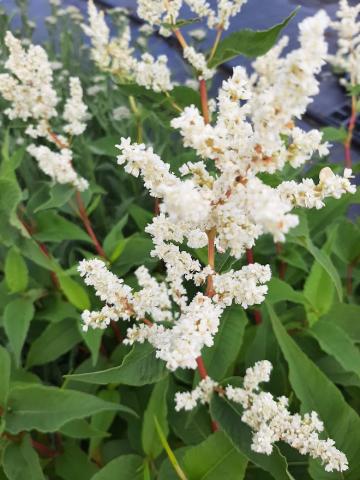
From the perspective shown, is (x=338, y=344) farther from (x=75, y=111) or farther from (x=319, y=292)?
(x=75, y=111)

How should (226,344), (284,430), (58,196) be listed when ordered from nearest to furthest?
(284,430) < (226,344) < (58,196)

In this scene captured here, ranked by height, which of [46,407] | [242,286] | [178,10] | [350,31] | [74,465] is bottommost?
[74,465]

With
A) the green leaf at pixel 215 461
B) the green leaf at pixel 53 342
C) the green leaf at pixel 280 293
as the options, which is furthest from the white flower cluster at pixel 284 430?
the green leaf at pixel 53 342

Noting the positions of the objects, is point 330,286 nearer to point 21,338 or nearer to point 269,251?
point 269,251

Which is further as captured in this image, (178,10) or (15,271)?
(15,271)

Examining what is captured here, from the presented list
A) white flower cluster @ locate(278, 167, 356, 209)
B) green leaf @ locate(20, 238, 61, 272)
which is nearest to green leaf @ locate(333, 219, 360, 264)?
green leaf @ locate(20, 238, 61, 272)

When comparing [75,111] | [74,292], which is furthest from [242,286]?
[75,111]
